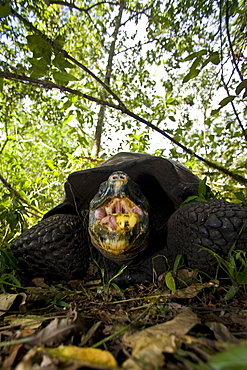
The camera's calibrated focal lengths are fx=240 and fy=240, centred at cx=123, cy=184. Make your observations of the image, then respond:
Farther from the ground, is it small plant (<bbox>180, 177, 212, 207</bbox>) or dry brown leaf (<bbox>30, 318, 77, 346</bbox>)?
small plant (<bbox>180, 177, 212, 207</bbox>)

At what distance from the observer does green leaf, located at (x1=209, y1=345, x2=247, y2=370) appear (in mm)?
393

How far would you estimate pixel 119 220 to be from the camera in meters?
1.71

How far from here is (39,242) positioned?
1.98 m

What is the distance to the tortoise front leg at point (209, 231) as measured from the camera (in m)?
1.59

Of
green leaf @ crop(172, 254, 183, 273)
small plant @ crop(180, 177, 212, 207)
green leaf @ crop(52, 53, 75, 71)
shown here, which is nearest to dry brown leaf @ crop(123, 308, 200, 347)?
green leaf @ crop(172, 254, 183, 273)

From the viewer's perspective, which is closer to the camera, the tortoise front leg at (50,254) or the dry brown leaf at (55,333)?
the dry brown leaf at (55,333)

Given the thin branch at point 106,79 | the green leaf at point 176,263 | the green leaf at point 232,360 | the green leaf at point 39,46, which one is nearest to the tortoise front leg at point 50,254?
the green leaf at point 176,263

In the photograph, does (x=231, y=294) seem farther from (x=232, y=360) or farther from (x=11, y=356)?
(x=11, y=356)

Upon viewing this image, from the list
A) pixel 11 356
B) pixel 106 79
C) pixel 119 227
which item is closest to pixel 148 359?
pixel 11 356

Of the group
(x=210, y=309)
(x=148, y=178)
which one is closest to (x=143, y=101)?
(x=148, y=178)

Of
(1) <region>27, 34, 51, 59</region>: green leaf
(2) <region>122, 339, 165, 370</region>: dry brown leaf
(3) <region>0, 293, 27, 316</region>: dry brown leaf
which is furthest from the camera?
(1) <region>27, 34, 51, 59</region>: green leaf

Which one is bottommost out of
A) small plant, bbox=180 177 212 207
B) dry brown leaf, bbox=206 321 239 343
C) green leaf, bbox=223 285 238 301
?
green leaf, bbox=223 285 238 301

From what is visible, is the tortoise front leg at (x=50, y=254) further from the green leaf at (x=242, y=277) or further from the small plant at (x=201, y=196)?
the green leaf at (x=242, y=277)

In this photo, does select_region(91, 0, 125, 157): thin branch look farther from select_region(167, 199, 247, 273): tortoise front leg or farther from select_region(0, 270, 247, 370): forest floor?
select_region(0, 270, 247, 370): forest floor
